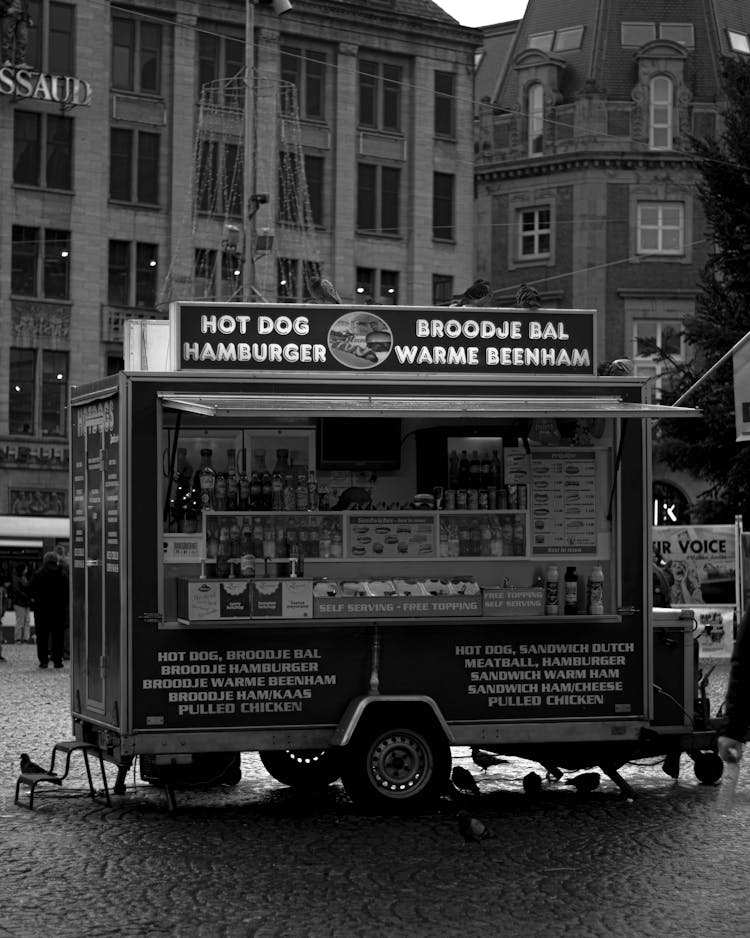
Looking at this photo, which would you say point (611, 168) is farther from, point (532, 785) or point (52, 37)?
point (532, 785)

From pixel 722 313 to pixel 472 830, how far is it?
23.7 m

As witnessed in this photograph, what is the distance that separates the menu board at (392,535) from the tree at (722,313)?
20229 mm

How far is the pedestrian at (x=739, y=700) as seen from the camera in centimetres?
684

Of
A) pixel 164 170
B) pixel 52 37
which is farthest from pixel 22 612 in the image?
pixel 52 37

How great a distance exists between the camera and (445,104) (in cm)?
5603

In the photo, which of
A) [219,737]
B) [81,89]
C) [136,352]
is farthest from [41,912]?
[81,89]

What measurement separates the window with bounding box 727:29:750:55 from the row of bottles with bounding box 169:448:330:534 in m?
53.8

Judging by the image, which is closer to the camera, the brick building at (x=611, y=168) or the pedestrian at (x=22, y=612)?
the pedestrian at (x=22, y=612)

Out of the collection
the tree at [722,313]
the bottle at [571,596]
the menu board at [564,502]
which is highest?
the tree at [722,313]

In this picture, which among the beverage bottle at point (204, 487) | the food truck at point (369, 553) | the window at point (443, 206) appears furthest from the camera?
the window at point (443, 206)

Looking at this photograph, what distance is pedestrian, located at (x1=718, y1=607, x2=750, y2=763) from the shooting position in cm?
684

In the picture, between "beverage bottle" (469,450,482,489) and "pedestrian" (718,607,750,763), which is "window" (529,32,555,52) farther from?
"pedestrian" (718,607,750,763)

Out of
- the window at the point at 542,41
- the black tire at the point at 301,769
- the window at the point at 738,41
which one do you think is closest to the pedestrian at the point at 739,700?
the black tire at the point at 301,769

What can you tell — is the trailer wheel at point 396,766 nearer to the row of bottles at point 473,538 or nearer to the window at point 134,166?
the row of bottles at point 473,538
